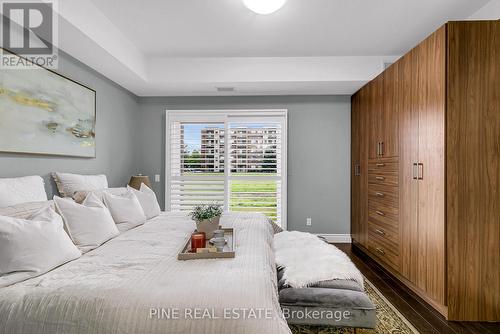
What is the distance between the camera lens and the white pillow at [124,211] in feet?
8.06

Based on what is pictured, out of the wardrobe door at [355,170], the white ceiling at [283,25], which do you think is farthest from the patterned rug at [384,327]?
the white ceiling at [283,25]

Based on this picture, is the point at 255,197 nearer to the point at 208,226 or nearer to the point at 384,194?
the point at 384,194

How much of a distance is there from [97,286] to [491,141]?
113 inches


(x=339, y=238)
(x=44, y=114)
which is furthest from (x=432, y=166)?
(x=44, y=114)

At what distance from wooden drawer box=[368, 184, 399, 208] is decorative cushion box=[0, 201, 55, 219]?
10.6 feet

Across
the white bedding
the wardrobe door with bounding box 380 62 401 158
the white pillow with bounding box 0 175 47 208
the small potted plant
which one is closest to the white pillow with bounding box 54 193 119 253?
the white pillow with bounding box 0 175 47 208

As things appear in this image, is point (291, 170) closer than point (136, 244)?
No

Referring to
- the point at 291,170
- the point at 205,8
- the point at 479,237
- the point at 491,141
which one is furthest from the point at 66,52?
the point at 479,237

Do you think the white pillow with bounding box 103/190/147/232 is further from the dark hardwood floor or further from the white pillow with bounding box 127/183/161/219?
the dark hardwood floor

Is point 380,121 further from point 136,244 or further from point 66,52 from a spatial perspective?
point 66,52

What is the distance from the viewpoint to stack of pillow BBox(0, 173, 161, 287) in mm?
1424

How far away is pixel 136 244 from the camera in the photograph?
2.00 meters

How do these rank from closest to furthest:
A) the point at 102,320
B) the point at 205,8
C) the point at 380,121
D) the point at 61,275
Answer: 1. the point at 102,320
2. the point at 61,275
3. the point at 205,8
4. the point at 380,121

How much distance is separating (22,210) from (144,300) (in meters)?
1.12
